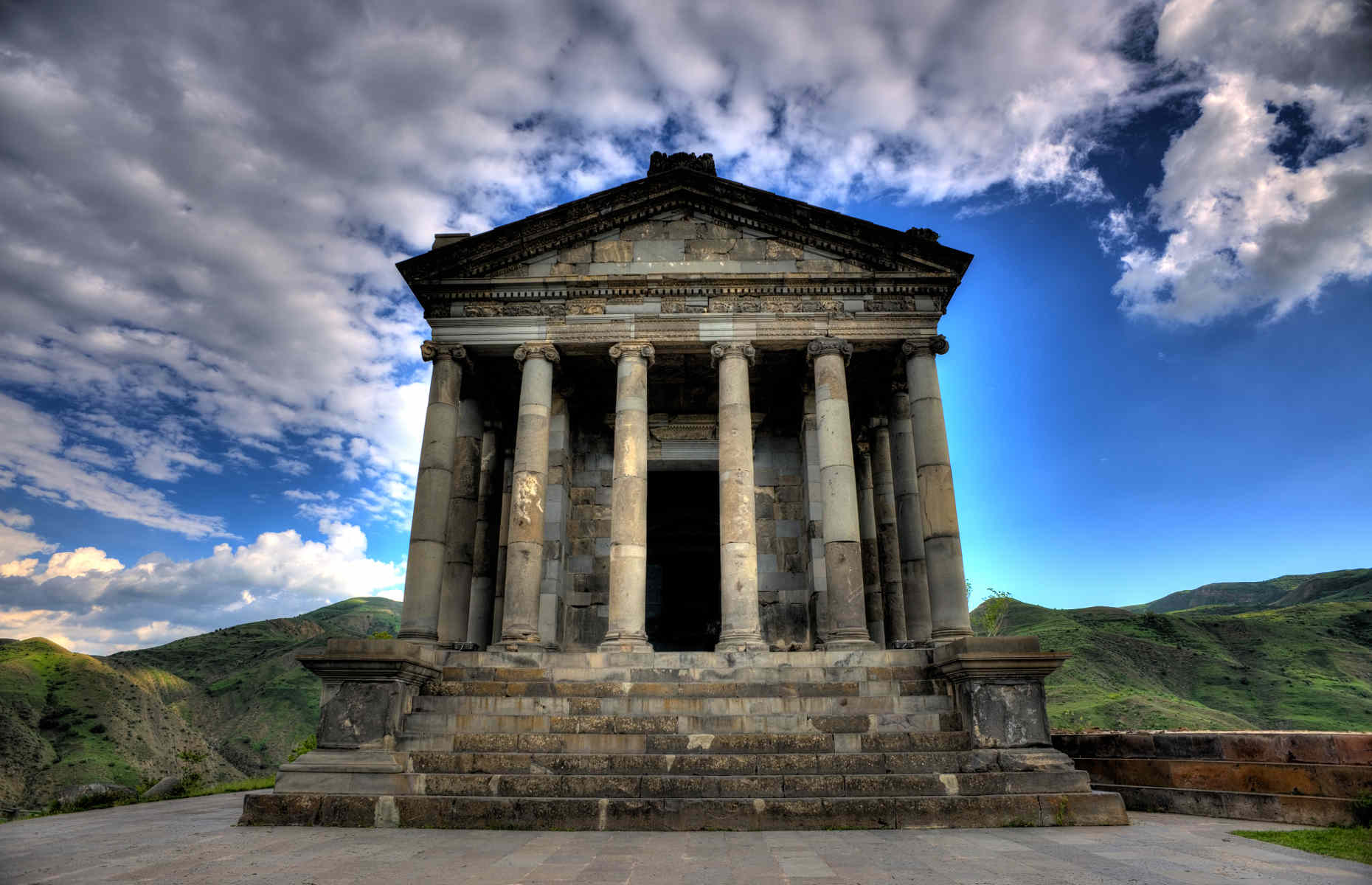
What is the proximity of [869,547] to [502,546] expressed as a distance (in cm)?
977

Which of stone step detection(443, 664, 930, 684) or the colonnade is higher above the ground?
the colonnade

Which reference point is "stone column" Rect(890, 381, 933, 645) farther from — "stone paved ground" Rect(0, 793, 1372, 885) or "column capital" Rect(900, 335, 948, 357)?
"stone paved ground" Rect(0, 793, 1372, 885)

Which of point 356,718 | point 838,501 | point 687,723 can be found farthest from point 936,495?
point 356,718

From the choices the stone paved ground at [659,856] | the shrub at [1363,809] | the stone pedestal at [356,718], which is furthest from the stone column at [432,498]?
the shrub at [1363,809]

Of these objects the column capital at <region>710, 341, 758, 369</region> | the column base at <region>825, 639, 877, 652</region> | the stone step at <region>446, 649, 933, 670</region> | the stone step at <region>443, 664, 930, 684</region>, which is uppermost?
the column capital at <region>710, 341, 758, 369</region>

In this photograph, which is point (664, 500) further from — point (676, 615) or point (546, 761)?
point (546, 761)

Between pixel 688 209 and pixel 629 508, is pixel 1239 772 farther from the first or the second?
pixel 688 209

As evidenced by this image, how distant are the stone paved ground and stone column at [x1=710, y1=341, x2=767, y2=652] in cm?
614

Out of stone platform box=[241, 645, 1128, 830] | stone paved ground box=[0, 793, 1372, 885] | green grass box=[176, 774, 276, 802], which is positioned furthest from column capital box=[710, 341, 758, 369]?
green grass box=[176, 774, 276, 802]

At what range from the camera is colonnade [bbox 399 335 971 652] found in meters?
14.2

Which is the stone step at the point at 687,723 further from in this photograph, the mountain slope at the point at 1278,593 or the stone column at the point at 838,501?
the mountain slope at the point at 1278,593

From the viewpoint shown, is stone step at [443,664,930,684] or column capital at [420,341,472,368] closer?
stone step at [443,664,930,684]

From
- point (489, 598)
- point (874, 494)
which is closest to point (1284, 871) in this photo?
point (874, 494)

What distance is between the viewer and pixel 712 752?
386 inches
